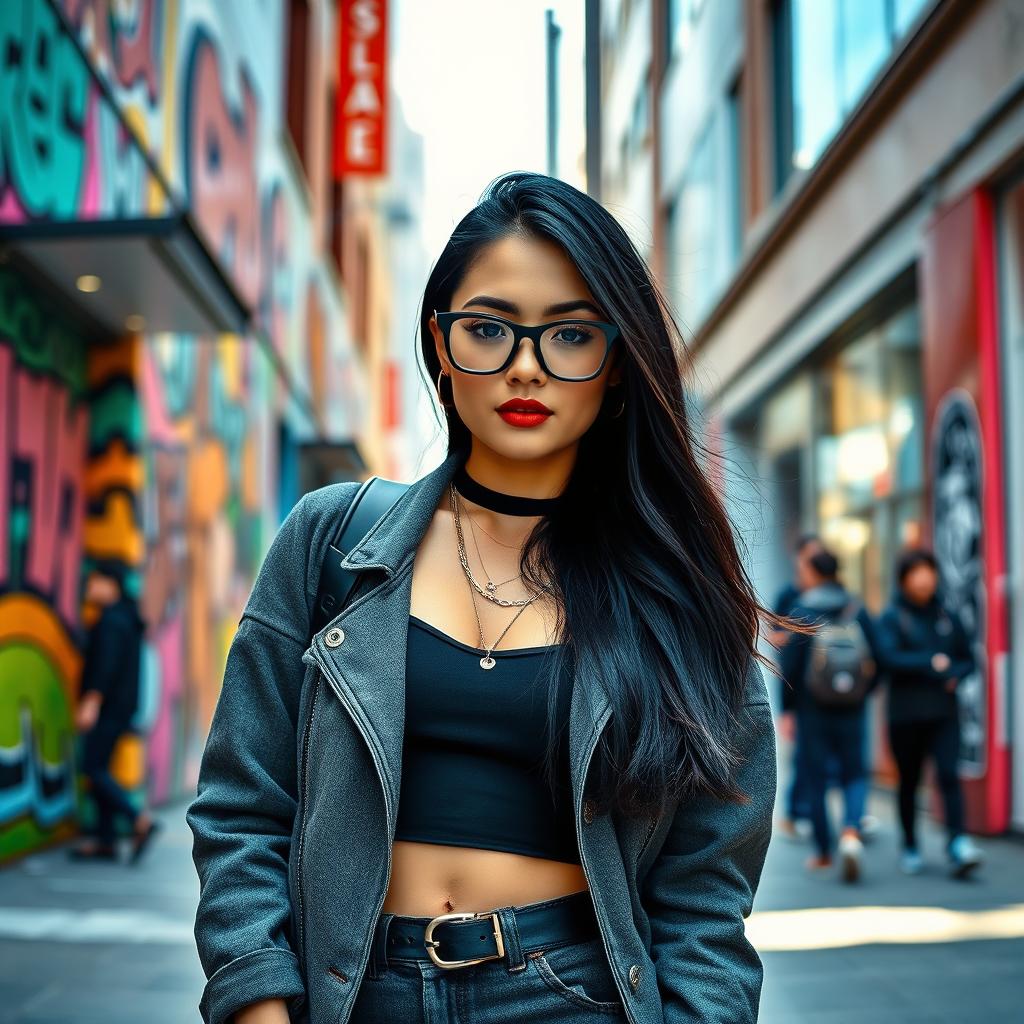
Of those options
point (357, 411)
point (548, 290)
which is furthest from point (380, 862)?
point (357, 411)

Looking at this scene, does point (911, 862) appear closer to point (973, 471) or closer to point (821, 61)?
point (973, 471)

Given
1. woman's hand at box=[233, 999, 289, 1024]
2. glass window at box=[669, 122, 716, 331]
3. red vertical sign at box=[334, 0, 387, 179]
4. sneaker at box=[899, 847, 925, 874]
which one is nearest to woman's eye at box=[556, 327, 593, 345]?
woman's hand at box=[233, 999, 289, 1024]

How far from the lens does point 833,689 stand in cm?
743

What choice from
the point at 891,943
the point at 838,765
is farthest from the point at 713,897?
the point at 838,765

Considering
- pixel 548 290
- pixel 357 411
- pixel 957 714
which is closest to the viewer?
pixel 548 290

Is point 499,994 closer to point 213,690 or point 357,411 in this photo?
point 213,690

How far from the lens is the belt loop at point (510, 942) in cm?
A: 168

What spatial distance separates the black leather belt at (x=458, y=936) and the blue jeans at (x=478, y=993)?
1cm

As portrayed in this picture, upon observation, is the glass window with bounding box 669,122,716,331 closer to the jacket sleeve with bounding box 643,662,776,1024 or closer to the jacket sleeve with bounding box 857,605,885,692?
the jacket sleeve with bounding box 857,605,885,692

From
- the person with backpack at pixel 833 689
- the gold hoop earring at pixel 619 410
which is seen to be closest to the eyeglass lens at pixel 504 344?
the gold hoop earring at pixel 619 410

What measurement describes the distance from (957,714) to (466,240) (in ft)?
21.2

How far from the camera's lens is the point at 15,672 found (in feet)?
25.2

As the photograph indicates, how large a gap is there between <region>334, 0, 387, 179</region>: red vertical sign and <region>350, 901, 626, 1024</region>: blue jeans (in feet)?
56.3

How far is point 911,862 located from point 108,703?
4765 mm
